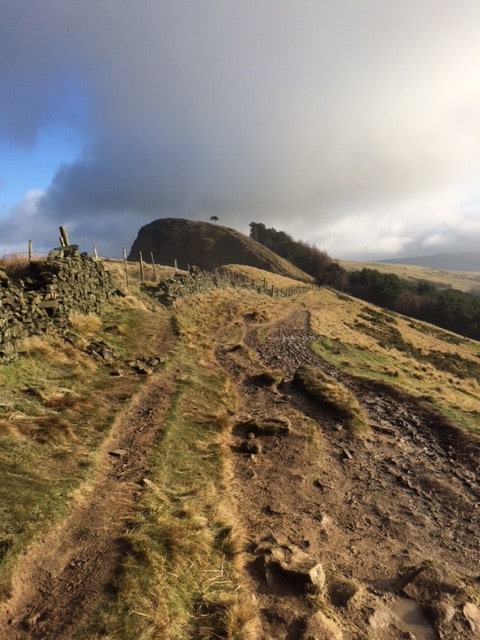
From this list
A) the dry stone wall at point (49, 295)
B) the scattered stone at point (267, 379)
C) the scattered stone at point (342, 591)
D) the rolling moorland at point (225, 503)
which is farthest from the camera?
the scattered stone at point (267, 379)

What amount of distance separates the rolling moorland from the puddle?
0.09 ft

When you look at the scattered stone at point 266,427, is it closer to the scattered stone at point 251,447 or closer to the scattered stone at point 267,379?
the scattered stone at point 251,447

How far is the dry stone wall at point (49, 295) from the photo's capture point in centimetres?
1317

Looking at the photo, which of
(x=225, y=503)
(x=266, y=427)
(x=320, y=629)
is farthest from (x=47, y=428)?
(x=320, y=629)

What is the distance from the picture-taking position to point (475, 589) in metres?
6.16

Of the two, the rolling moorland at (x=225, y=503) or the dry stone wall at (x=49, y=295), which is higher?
the dry stone wall at (x=49, y=295)

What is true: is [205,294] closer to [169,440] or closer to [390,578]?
[169,440]

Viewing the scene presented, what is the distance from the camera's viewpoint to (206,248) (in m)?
149

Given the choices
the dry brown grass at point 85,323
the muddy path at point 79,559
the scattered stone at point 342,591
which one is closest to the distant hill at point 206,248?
the dry brown grass at point 85,323

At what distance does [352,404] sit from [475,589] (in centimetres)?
764

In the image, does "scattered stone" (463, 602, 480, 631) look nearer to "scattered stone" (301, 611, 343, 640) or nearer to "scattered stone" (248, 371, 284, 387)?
"scattered stone" (301, 611, 343, 640)

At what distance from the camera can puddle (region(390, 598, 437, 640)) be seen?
5.38m

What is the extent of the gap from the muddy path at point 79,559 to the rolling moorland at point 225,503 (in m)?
0.02

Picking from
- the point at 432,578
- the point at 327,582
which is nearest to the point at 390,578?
the point at 432,578
